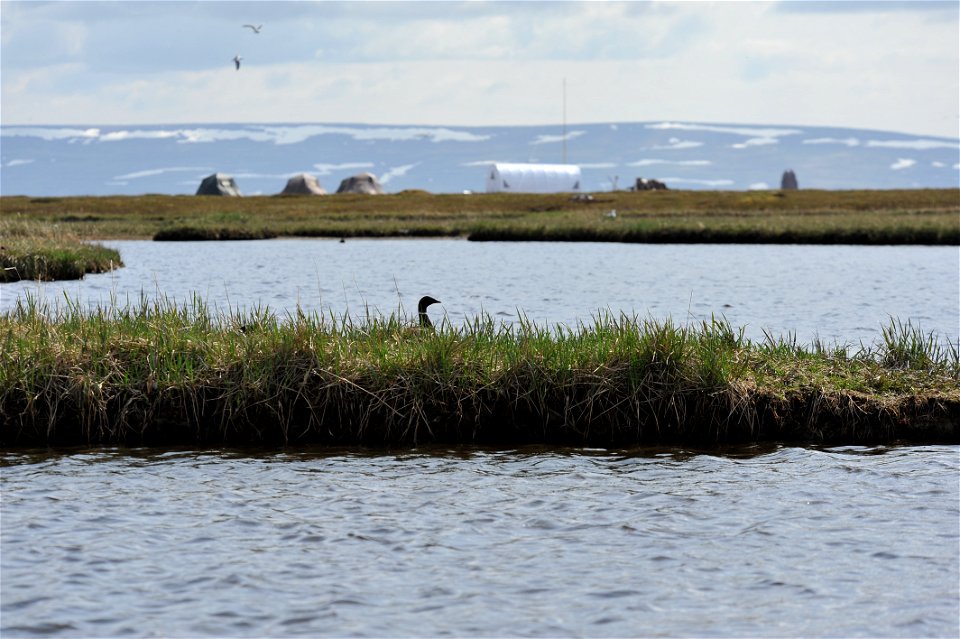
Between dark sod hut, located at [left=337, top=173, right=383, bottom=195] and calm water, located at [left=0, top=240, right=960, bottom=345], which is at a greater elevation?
dark sod hut, located at [left=337, top=173, right=383, bottom=195]

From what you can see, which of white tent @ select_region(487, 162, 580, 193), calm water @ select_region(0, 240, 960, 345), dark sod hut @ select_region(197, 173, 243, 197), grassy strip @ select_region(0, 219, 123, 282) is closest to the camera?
calm water @ select_region(0, 240, 960, 345)

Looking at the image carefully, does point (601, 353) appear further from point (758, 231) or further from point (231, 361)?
point (758, 231)

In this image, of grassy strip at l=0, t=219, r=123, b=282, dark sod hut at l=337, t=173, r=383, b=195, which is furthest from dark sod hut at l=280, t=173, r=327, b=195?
grassy strip at l=0, t=219, r=123, b=282

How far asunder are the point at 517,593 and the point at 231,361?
690 cm

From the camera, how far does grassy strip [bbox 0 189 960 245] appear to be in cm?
6975

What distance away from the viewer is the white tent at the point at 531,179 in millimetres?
154000

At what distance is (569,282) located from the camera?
44281mm

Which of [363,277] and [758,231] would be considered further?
[758,231]

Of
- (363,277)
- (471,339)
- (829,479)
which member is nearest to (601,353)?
(471,339)

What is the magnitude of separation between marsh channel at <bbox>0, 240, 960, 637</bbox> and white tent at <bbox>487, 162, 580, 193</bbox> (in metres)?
140

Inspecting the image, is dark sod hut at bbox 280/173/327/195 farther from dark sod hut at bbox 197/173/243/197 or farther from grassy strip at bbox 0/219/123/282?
grassy strip at bbox 0/219/123/282

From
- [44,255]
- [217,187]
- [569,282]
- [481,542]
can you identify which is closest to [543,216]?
[569,282]

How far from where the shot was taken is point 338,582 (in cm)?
962

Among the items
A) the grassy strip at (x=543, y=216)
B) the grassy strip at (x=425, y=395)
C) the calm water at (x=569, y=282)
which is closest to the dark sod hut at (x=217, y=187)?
the grassy strip at (x=543, y=216)
